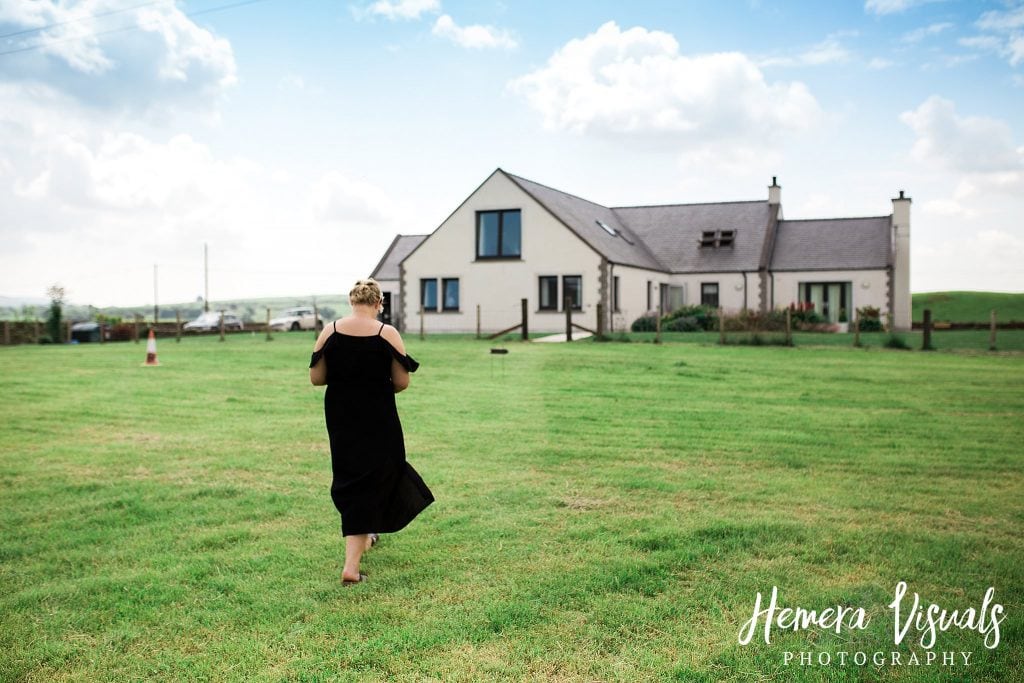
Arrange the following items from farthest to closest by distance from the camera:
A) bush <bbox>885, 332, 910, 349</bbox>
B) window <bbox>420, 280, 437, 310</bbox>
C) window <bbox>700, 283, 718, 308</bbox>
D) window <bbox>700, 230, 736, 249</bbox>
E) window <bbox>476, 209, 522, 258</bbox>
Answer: window <bbox>700, 230, 736, 249</bbox> → window <bbox>700, 283, 718, 308</bbox> → window <bbox>420, 280, 437, 310</bbox> → window <bbox>476, 209, 522, 258</bbox> → bush <bbox>885, 332, 910, 349</bbox>

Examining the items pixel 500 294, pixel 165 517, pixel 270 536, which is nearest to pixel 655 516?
pixel 270 536

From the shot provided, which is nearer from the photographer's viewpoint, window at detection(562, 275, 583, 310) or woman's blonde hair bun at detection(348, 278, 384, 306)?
woman's blonde hair bun at detection(348, 278, 384, 306)

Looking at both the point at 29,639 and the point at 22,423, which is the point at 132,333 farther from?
the point at 29,639

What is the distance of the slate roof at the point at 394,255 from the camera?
48.8 m

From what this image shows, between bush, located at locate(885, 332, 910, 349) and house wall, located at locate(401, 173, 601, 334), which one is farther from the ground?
house wall, located at locate(401, 173, 601, 334)

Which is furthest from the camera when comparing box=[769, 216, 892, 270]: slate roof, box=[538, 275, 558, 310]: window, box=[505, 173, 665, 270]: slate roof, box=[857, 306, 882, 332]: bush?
box=[769, 216, 892, 270]: slate roof

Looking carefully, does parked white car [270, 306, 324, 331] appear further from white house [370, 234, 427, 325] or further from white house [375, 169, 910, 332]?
white house [375, 169, 910, 332]

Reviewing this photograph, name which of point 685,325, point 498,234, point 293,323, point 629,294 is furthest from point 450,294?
point 293,323

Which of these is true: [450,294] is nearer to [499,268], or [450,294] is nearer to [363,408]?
[499,268]

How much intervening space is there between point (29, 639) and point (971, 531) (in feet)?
22.4

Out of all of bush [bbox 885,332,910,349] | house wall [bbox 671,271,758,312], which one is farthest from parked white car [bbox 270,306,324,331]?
bush [bbox 885,332,910,349]

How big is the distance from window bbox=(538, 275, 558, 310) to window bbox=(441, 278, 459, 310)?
14.0ft

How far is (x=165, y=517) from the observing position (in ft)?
23.0

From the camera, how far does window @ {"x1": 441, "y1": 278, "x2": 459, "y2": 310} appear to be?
3744cm
